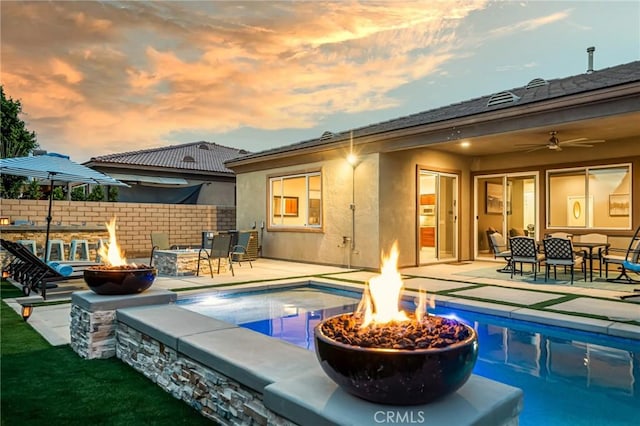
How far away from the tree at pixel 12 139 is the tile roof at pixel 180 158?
280 centimetres

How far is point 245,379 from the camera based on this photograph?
8.01ft

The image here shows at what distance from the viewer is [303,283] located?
316 inches

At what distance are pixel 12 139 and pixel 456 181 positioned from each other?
1544 centimetres

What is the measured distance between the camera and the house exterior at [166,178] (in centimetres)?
1558

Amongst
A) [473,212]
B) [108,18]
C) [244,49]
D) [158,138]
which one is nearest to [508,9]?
[473,212]

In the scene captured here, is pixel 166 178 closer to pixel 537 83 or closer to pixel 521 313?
pixel 537 83

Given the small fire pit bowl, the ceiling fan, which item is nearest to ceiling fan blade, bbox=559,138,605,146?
the ceiling fan

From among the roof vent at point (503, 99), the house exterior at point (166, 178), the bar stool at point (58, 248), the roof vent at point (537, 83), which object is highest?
the roof vent at point (537, 83)

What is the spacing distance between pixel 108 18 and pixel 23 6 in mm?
1786

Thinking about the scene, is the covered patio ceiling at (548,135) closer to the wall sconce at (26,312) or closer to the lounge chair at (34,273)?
the lounge chair at (34,273)

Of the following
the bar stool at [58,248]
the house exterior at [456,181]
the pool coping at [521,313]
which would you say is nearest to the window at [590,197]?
the house exterior at [456,181]

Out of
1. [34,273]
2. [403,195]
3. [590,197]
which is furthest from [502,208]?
[34,273]

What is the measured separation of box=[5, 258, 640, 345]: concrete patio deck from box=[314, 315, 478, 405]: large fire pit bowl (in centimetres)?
359

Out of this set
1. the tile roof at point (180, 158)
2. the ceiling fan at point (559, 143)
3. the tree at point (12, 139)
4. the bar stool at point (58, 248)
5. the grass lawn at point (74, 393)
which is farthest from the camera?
the tile roof at point (180, 158)
